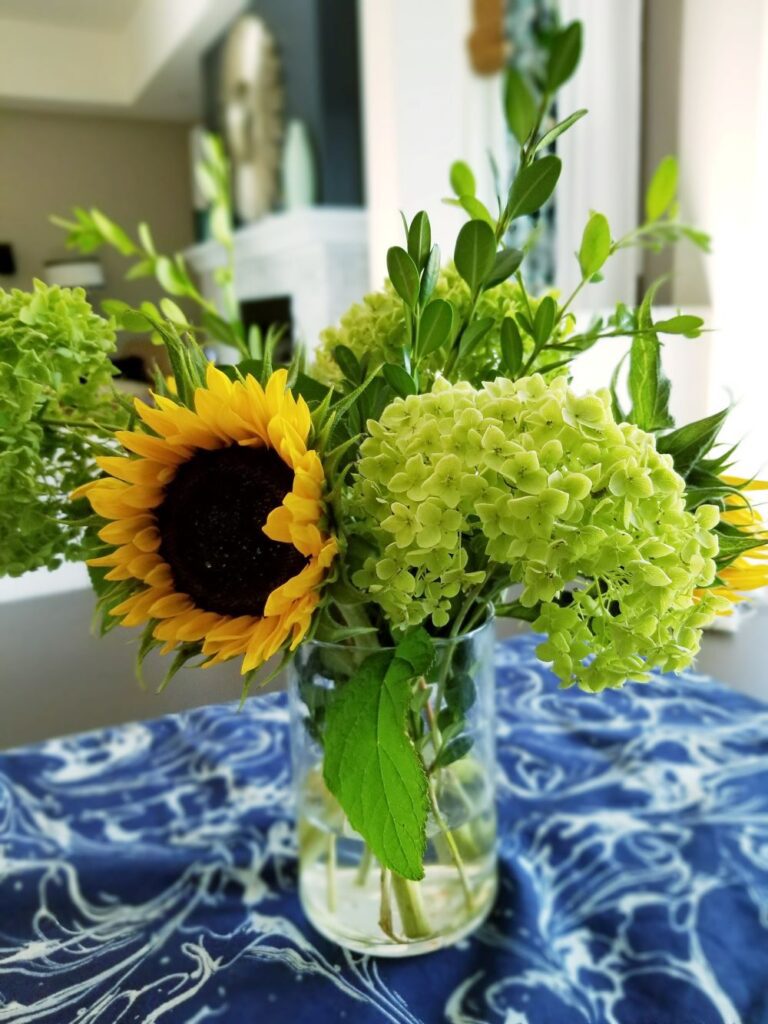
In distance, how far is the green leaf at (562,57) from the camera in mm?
465

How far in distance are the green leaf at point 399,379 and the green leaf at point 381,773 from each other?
0.13 m

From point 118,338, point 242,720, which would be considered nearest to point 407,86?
point 242,720

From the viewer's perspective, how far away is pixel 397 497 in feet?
1.08

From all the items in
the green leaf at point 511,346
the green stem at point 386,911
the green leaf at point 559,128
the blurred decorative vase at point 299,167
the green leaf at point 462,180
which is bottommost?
the green stem at point 386,911

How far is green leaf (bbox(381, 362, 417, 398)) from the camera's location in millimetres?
383

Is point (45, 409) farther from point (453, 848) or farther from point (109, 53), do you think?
point (109, 53)

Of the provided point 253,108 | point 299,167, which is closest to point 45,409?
point 299,167

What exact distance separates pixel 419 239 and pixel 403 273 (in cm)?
2

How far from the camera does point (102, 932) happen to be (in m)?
0.53

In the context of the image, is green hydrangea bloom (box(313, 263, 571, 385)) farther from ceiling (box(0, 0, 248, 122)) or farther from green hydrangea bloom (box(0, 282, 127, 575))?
ceiling (box(0, 0, 248, 122))

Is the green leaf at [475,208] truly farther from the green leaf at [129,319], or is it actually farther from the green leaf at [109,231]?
the green leaf at [109,231]

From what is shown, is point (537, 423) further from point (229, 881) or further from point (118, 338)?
point (229, 881)

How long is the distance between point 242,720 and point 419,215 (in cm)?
57

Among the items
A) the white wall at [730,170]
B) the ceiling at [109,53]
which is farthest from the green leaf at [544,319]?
the ceiling at [109,53]
